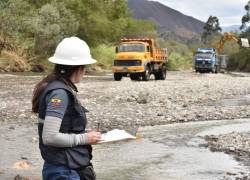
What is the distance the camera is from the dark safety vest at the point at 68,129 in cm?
423

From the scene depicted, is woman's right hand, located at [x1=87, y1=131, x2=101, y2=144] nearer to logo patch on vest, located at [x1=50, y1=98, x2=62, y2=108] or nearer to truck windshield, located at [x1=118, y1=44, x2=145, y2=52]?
logo patch on vest, located at [x1=50, y1=98, x2=62, y2=108]

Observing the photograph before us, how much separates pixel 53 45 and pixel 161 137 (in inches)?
1533

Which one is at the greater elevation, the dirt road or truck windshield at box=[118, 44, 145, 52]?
truck windshield at box=[118, 44, 145, 52]

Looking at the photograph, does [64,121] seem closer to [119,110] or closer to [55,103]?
[55,103]

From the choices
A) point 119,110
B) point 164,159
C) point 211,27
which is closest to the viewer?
point 164,159

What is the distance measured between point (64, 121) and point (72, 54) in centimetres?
49

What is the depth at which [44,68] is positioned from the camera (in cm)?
4891

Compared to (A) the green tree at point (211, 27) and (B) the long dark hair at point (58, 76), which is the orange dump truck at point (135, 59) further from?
(A) the green tree at point (211, 27)

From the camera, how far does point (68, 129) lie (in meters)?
4.25

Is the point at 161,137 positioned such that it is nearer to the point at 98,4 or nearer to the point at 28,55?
the point at 28,55

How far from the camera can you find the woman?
13.6ft

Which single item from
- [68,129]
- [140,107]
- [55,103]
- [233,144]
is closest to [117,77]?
[140,107]

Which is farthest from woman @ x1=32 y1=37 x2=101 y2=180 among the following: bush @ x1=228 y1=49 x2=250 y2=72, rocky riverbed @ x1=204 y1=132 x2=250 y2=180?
bush @ x1=228 y1=49 x2=250 y2=72

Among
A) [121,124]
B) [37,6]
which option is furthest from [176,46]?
[121,124]
